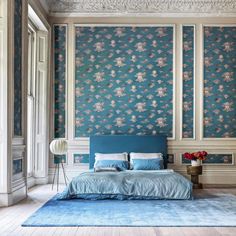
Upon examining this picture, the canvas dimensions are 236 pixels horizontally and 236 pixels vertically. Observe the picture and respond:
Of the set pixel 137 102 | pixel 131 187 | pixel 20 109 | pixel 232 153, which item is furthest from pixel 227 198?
pixel 20 109

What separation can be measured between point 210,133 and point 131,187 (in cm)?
292

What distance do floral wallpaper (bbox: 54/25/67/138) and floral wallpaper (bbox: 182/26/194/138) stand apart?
2.48 m

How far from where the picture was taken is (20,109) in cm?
674

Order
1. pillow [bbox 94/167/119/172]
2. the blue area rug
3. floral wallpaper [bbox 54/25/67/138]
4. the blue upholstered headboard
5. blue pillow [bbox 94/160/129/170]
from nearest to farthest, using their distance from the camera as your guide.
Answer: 1. the blue area rug
2. pillow [bbox 94/167/119/172]
3. blue pillow [bbox 94/160/129/170]
4. the blue upholstered headboard
5. floral wallpaper [bbox 54/25/67/138]

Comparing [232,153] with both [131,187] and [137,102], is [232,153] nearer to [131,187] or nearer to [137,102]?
[137,102]

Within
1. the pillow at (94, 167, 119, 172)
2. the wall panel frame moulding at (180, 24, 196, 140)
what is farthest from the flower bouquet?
the pillow at (94, 167, 119, 172)

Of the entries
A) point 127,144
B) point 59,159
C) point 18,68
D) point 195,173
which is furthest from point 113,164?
point 18,68

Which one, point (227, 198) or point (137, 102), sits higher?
point (137, 102)

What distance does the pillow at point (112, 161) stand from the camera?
8.12 m

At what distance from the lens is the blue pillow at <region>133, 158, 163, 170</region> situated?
816 centimetres

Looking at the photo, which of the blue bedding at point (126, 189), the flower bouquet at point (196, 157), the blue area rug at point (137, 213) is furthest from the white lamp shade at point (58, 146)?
the flower bouquet at point (196, 157)

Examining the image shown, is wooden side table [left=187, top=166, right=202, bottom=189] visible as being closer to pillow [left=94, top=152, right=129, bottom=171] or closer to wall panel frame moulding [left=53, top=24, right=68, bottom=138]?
pillow [left=94, top=152, right=129, bottom=171]

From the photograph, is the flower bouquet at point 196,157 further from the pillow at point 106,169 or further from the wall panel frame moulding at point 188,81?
the pillow at point 106,169

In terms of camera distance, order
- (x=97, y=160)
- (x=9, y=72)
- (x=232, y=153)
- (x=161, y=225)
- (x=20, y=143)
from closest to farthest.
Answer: (x=161, y=225) < (x=9, y=72) < (x=20, y=143) < (x=97, y=160) < (x=232, y=153)
